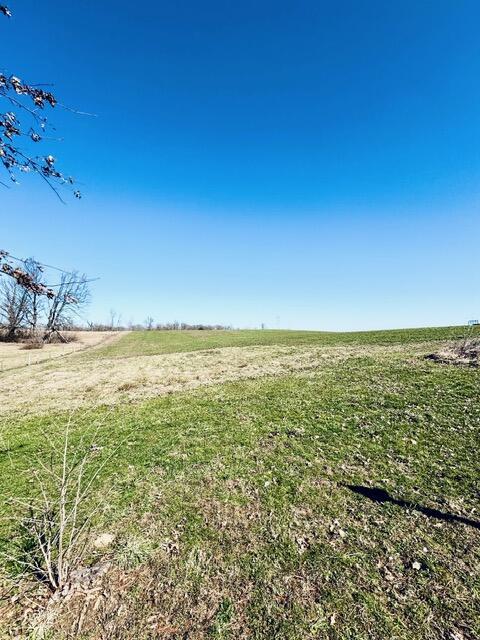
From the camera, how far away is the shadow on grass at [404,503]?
5633mm

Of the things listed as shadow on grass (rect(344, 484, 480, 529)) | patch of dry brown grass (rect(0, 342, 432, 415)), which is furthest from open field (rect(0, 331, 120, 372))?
shadow on grass (rect(344, 484, 480, 529))

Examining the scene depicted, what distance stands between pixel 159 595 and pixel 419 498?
5097 mm

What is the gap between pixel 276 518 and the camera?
578cm

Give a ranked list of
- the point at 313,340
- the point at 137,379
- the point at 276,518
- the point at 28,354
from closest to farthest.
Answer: the point at 276,518 < the point at 137,379 < the point at 313,340 < the point at 28,354

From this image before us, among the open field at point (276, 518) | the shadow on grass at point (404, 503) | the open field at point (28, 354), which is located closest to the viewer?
the open field at point (276, 518)

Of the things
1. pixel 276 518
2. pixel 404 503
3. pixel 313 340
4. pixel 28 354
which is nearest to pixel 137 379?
pixel 276 518

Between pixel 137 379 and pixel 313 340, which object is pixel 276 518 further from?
pixel 313 340

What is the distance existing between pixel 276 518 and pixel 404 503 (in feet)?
8.42

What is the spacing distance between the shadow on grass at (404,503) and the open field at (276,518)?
28 mm

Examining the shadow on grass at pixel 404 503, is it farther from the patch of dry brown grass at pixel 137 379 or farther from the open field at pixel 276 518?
the patch of dry brown grass at pixel 137 379

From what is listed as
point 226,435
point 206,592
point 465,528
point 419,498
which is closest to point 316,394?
point 226,435

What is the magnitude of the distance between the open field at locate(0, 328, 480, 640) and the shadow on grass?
3 cm

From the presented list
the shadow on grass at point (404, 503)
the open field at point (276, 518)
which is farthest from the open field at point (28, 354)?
the shadow on grass at point (404, 503)

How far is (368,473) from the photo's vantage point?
7.24 m
